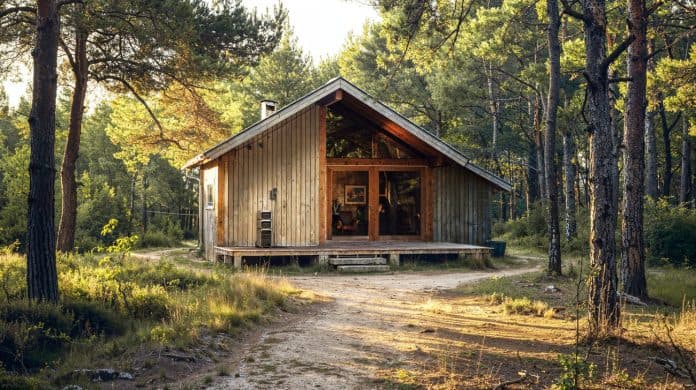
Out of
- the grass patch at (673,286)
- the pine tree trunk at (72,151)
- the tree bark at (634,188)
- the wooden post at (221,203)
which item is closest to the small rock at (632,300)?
the tree bark at (634,188)

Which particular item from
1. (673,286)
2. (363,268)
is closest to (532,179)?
(363,268)

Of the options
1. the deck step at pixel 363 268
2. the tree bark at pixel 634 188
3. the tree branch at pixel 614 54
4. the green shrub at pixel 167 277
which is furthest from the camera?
the deck step at pixel 363 268

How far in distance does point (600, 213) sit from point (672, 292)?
5.04 meters

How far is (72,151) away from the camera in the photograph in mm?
16297

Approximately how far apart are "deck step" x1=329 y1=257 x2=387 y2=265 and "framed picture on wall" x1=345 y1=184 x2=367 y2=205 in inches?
134

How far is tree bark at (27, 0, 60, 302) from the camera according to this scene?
809 cm

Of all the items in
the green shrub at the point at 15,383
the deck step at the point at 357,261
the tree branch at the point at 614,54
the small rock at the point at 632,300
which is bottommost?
the small rock at the point at 632,300

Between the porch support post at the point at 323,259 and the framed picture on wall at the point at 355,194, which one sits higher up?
the framed picture on wall at the point at 355,194

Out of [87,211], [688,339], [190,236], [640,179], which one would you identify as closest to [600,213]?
[688,339]

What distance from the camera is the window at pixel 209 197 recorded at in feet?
59.2

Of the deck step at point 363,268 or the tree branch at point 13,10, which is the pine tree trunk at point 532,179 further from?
the tree branch at point 13,10

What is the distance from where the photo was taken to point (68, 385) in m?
5.39

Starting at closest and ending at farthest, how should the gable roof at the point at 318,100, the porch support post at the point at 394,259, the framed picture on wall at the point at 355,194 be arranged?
1. the gable roof at the point at 318,100
2. the porch support post at the point at 394,259
3. the framed picture on wall at the point at 355,194

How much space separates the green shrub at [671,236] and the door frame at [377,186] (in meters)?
6.53
